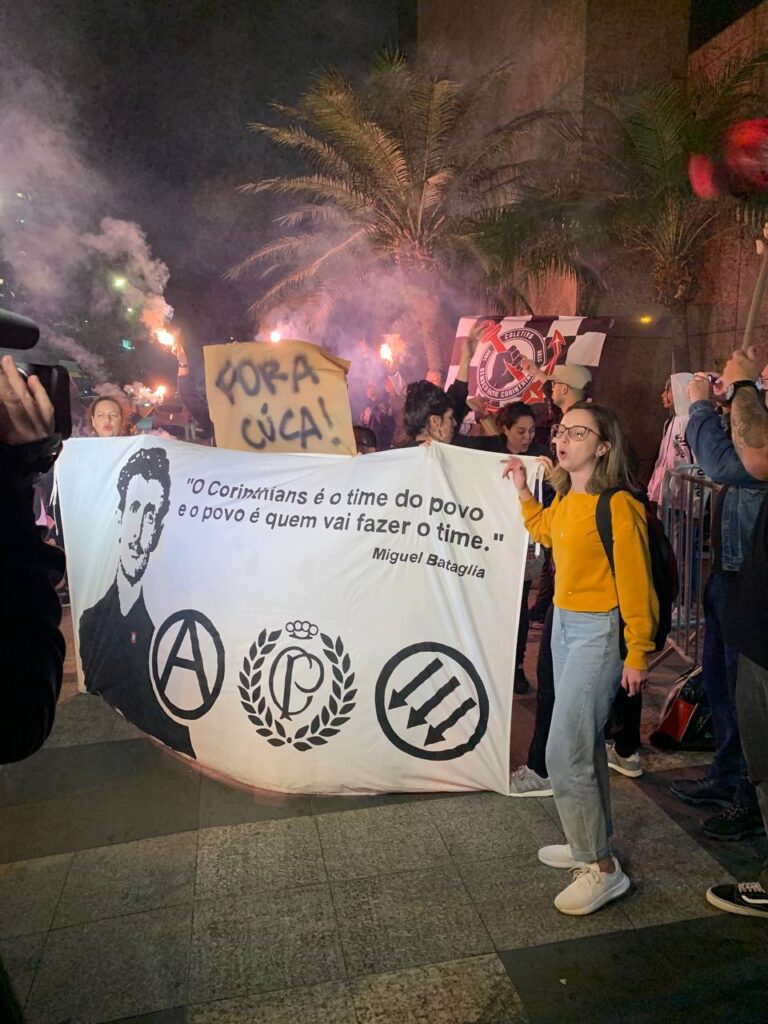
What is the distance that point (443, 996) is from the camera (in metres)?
2.35

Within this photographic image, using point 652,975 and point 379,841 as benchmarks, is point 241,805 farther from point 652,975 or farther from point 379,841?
point 652,975

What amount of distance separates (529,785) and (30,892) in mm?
2221

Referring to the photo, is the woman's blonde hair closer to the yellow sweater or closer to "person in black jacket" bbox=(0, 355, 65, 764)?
the yellow sweater

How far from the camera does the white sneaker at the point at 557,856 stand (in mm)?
2998

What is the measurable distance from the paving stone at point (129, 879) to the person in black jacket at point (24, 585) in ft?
6.24

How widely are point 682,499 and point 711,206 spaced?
6.22 metres

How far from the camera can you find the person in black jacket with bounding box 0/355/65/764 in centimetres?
123

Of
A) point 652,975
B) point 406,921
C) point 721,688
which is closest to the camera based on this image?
point 652,975

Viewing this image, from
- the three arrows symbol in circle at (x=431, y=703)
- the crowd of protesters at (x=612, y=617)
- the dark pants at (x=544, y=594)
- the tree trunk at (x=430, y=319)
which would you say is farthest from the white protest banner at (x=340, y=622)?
the tree trunk at (x=430, y=319)

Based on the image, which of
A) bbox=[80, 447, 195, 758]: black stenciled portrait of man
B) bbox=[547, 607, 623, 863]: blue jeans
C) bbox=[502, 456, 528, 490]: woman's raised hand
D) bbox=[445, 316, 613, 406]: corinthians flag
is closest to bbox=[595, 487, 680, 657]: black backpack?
bbox=[547, 607, 623, 863]: blue jeans

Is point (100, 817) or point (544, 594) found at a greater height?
point (544, 594)

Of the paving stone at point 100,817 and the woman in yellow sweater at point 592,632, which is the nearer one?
the woman in yellow sweater at point 592,632

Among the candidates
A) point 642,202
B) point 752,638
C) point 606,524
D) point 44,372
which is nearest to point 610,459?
point 606,524

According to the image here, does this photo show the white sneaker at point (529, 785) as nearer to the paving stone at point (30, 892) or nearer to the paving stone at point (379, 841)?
the paving stone at point (379, 841)
